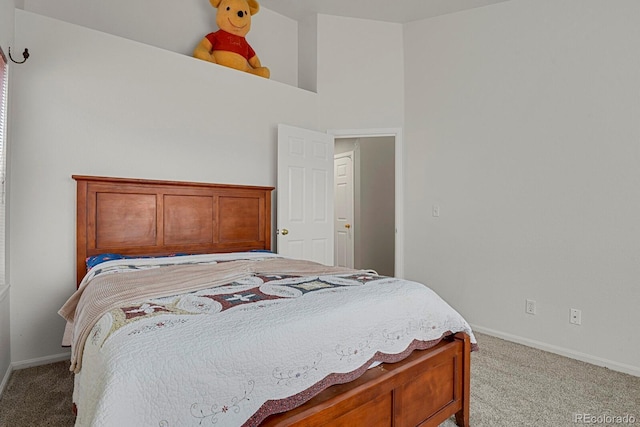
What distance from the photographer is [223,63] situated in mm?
3525

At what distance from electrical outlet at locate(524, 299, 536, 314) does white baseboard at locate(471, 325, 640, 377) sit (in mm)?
237

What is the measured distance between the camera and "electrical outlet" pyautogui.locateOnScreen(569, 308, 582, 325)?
2.83 m

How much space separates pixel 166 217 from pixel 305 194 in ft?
4.58

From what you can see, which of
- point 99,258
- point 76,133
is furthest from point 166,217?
point 76,133

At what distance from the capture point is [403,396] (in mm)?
1479

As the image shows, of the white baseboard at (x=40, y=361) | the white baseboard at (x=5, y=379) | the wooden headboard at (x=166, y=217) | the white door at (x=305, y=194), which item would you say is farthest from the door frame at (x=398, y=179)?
the white baseboard at (x=5, y=379)

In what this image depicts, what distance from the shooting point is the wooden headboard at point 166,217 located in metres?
2.67

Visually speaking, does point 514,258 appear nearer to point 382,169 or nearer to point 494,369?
point 494,369

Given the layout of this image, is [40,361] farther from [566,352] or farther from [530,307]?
[566,352]

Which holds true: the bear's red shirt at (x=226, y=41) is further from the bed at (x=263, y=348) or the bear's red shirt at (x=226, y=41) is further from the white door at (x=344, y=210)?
the white door at (x=344, y=210)

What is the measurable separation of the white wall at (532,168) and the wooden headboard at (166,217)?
172 cm

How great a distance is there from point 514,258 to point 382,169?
247 centimetres

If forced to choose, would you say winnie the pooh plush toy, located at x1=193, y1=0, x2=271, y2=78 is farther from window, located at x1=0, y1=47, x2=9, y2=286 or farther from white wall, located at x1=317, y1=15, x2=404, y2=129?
window, located at x1=0, y1=47, x2=9, y2=286

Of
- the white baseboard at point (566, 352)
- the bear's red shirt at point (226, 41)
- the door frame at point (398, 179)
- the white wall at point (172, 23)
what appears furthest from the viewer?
the door frame at point (398, 179)
